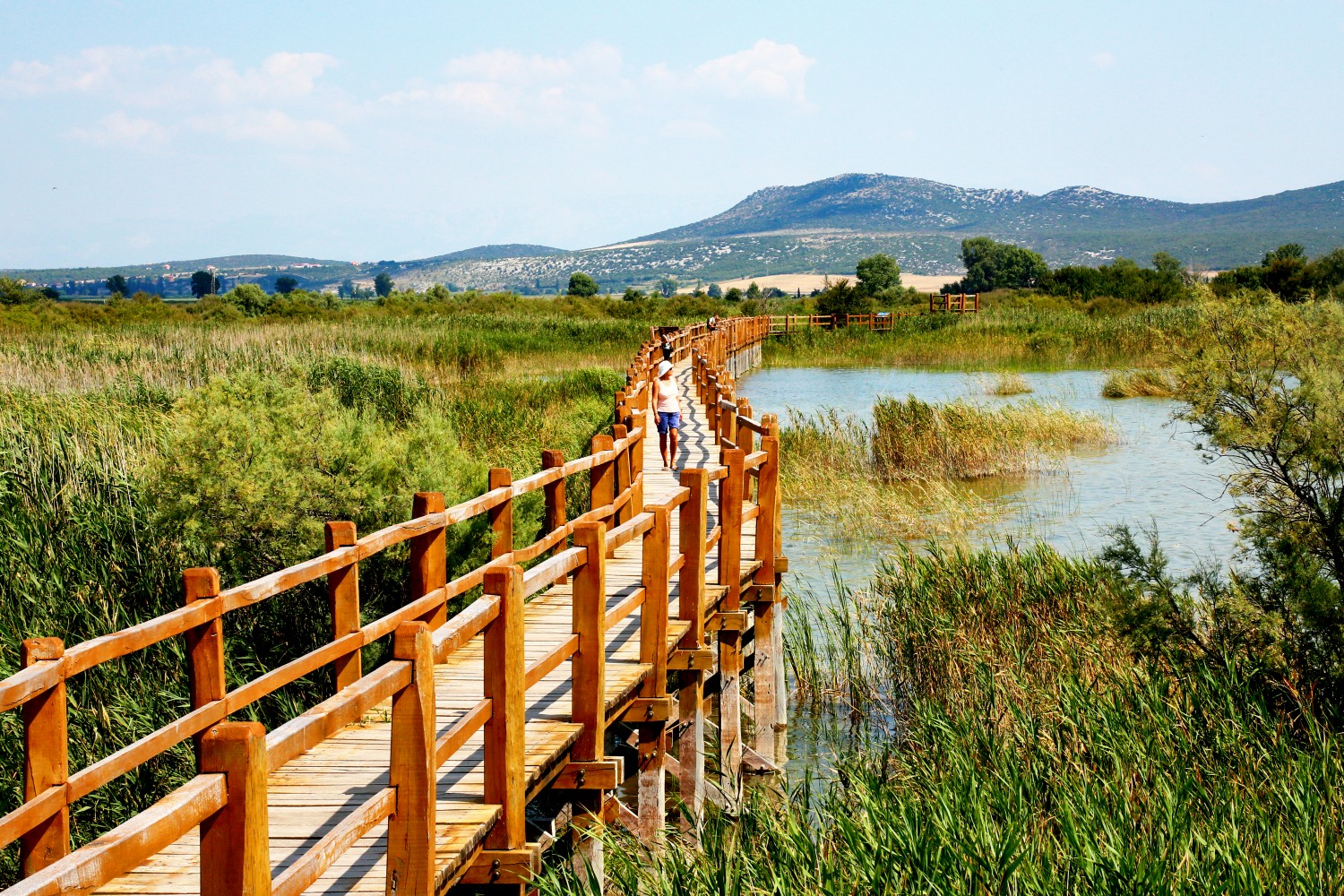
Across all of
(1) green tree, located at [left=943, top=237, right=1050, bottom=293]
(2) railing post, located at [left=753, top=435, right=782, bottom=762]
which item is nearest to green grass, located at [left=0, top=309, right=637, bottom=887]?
(2) railing post, located at [left=753, top=435, right=782, bottom=762]

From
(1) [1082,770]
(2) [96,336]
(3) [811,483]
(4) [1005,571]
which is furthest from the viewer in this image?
(2) [96,336]

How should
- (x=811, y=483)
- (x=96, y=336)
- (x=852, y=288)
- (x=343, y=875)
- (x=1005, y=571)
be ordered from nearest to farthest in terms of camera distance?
(x=343, y=875) < (x=1005, y=571) < (x=811, y=483) < (x=96, y=336) < (x=852, y=288)

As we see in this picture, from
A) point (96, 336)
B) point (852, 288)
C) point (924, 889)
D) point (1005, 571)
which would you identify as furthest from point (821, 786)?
point (852, 288)

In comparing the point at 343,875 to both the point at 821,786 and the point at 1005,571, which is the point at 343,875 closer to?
the point at 821,786

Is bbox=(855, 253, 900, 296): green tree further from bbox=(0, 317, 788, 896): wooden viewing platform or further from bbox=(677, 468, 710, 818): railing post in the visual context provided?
bbox=(0, 317, 788, 896): wooden viewing platform

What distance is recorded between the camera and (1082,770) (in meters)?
6.00

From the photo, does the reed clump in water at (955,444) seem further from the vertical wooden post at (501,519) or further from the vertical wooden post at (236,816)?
the vertical wooden post at (236,816)

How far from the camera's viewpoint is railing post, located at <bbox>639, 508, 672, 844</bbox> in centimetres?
602

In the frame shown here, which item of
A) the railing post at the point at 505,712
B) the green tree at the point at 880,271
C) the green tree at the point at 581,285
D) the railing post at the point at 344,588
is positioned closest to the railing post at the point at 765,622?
the railing post at the point at 344,588

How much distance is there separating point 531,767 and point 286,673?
3.27ft

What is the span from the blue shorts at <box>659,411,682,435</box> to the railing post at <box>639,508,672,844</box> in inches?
308

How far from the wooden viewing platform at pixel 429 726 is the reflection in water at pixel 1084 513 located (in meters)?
2.31

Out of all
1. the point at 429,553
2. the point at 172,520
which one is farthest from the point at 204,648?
the point at 172,520

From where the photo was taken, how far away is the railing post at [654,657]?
6.02 metres
